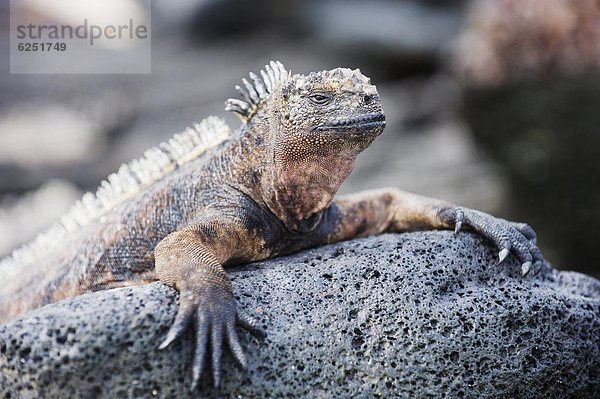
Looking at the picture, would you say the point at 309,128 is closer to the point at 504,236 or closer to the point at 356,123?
the point at 356,123

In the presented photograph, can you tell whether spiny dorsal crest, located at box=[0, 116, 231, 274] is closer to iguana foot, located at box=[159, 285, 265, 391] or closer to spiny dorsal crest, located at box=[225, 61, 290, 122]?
spiny dorsal crest, located at box=[225, 61, 290, 122]

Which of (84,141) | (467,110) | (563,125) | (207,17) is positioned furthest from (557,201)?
(207,17)

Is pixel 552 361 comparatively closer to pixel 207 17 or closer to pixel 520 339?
pixel 520 339

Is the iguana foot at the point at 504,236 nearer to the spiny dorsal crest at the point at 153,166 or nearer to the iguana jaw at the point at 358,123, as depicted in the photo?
the iguana jaw at the point at 358,123

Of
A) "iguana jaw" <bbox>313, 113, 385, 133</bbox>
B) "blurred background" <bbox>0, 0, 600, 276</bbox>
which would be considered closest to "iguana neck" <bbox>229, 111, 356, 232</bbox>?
"iguana jaw" <bbox>313, 113, 385, 133</bbox>

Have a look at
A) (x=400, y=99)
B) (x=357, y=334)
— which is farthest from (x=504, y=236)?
(x=400, y=99)

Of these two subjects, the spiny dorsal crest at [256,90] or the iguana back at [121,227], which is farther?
the iguana back at [121,227]

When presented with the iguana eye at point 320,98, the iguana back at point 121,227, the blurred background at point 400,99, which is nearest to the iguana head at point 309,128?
the iguana eye at point 320,98
